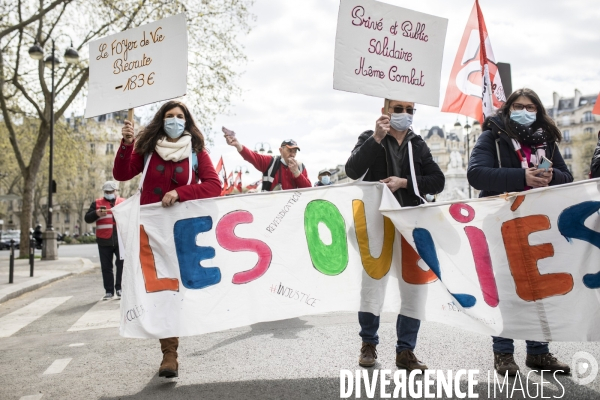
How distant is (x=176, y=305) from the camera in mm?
4301

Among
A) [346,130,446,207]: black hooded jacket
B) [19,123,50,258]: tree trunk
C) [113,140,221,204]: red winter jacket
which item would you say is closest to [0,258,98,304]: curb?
[113,140,221,204]: red winter jacket

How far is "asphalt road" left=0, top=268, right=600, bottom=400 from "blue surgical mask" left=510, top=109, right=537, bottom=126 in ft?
5.71

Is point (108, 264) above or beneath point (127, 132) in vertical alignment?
beneath

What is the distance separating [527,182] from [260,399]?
2.34m

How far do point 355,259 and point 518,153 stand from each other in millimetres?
1438

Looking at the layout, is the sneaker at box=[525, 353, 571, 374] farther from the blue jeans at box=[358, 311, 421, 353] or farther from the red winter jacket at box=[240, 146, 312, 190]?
the red winter jacket at box=[240, 146, 312, 190]

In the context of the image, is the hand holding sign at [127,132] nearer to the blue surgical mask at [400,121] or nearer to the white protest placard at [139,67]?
the white protest placard at [139,67]

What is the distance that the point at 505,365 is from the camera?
4090 mm

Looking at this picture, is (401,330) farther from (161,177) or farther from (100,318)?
(100,318)

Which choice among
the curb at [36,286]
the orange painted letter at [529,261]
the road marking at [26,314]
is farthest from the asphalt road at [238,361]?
the curb at [36,286]

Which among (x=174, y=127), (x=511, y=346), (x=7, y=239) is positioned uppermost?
(x=174, y=127)

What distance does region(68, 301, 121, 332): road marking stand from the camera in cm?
700

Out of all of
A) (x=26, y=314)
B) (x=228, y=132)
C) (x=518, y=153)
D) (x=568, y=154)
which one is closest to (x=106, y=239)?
(x=26, y=314)

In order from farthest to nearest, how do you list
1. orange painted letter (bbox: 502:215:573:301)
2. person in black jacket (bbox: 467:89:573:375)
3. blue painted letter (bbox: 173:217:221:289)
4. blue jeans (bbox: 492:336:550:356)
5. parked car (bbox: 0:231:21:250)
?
1. parked car (bbox: 0:231:21:250)
2. blue painted letter (bbox: 173:217:221:289)
3. person in black jacket (bbox: 467:89:573:375)
4. blue jeans (bbox: 492:336:550:356)
5. orange painted letter (bbox: 502:215:573:301)
